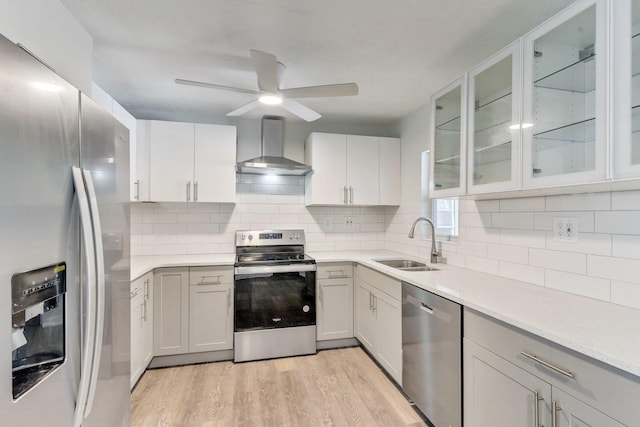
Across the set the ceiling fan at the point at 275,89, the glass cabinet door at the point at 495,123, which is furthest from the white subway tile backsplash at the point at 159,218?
the glass cabinet door at the point at 495,123

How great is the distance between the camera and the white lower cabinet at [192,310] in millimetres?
2525

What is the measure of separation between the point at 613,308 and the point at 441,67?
1.73 meters

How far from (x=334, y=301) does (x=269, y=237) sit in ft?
3.18

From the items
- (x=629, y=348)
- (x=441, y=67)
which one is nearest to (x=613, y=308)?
(x=629, y=348)

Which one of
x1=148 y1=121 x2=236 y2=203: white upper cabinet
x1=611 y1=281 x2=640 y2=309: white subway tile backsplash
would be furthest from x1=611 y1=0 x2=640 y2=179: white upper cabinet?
x1=148 y1=121 x2=236 y2=203: white upper cabinet

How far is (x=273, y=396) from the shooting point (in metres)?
2.13

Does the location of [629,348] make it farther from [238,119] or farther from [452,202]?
[238,119]

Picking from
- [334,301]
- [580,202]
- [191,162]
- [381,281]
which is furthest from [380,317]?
[191,162]

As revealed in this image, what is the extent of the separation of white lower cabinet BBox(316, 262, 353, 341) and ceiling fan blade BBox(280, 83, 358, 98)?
1.58 meters

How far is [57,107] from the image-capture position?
865mm

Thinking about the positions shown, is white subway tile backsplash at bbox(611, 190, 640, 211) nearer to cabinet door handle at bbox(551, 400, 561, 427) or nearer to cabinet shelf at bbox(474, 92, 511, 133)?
Result: cabinet shelf at bbox(474, 92, 511, 133)

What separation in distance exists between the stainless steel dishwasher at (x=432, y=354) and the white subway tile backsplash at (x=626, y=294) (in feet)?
2.22

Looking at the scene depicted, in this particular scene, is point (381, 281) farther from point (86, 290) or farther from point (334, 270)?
point (86, 290)

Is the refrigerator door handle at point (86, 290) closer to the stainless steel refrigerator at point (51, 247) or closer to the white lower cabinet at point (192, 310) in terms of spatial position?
the stainless steel refrigerator at point (51, 247)
